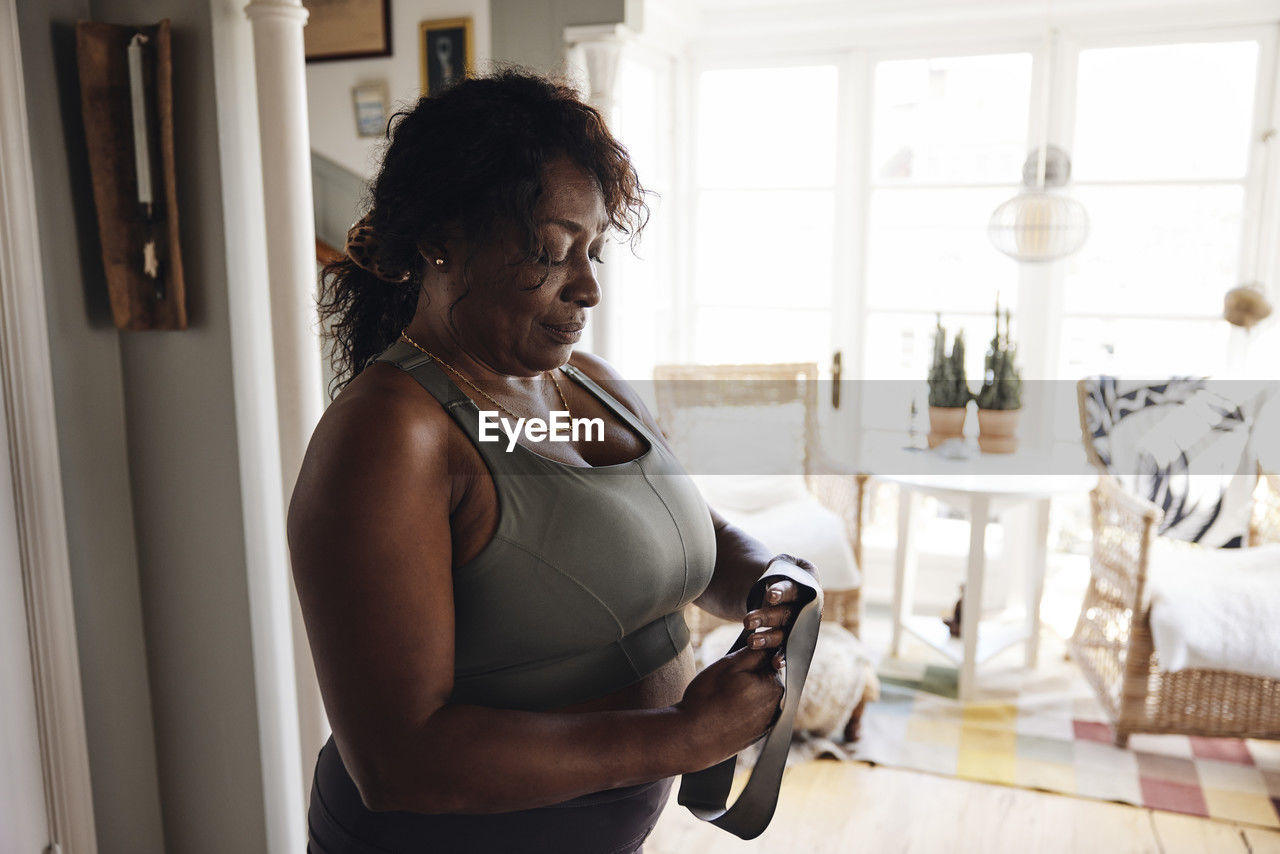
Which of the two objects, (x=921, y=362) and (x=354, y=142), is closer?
(x=354, y=142)

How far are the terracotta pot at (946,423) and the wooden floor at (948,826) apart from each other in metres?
1.21

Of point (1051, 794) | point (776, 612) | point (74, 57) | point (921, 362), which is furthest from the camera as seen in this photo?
point (921, 362)

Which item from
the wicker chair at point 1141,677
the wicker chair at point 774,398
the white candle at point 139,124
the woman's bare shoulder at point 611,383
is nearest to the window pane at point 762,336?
the wicker chair at point 774,398

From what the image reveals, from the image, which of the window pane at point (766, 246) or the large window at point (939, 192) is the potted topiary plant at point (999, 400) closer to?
the large window at point (939, 192)

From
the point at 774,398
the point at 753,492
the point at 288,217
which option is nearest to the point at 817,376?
the point at 774,398

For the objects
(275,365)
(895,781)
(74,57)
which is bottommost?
(895,781)

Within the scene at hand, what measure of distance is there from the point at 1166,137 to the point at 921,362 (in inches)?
43.3

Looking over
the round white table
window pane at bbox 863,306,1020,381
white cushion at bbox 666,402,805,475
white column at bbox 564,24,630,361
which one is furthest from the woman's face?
window pane at bbox 863,306,1020,381

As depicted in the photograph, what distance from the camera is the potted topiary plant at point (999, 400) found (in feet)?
10.7

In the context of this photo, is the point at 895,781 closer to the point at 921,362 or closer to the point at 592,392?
the point at 921,362

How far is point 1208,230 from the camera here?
3.31m

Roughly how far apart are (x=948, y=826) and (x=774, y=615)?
5.88 feet

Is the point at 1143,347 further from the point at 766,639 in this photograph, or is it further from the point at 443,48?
the point at 766,639

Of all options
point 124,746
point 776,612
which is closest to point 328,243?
point 124,746
